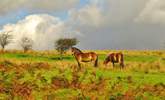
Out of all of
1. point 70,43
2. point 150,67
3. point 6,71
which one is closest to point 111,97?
point 6,71

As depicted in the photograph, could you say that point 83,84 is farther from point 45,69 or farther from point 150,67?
point 150,67

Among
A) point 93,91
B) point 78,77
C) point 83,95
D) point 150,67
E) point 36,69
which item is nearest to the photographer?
point 83,95

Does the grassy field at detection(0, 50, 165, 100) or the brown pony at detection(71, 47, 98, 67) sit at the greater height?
the brown pony at detection(71, 47, 98, 67)

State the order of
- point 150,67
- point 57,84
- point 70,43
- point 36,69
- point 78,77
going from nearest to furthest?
point 57,84 → point 78,77 → point 36,69 → point 150,67 → point 70,43

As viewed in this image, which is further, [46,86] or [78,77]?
[78,77]

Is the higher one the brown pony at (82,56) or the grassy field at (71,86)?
the brown pony at (82,56)

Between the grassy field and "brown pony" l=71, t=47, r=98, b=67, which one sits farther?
"brown pony" l=71, t=47, r=98, b=67

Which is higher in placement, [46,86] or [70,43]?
[70,43]

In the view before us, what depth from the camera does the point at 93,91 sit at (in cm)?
2209

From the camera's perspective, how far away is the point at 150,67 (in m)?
37.2

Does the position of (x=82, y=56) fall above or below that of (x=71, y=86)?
above

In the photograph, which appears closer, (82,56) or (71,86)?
(71,86)

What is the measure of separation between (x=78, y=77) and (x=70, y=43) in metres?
51.9

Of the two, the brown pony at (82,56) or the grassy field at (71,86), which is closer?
the grassy field at (71,86)
